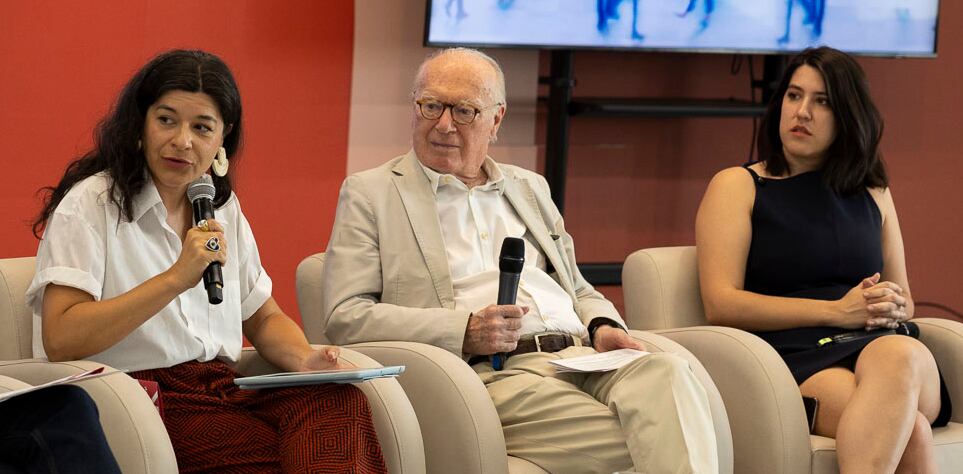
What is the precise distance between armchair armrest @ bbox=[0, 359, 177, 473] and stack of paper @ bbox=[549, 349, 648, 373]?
0.92 meters

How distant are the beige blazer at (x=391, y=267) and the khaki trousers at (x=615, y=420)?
203 mm

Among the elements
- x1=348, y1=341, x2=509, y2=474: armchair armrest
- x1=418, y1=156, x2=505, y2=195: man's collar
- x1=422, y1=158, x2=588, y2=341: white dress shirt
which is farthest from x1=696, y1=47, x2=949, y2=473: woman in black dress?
x1=348, y1=341, x2=509, y2=474: armchair armrest

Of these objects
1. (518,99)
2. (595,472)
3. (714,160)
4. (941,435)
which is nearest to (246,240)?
(595,472)

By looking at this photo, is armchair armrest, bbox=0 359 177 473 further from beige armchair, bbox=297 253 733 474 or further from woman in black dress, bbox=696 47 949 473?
woman in black dress, bbox=696 47 949 473

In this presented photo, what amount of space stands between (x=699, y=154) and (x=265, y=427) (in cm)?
294

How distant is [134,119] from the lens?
257cm

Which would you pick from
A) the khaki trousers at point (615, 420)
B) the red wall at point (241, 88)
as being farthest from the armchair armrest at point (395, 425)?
the red wall at point (241, 88)

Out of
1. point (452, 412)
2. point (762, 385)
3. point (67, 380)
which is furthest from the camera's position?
point (762, 385)

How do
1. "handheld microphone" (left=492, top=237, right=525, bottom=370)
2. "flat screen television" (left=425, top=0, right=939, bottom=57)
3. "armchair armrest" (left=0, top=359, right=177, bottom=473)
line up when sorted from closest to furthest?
"armchair armrest" (left=0, top=359, right=177, bottom=473)
"handheld microphone" (left=492, top=237, right=525, bottom=370)
"flat screen television" (left=425, top=0, right=939, bottom=57)

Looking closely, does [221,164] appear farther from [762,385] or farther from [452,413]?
[762,385]

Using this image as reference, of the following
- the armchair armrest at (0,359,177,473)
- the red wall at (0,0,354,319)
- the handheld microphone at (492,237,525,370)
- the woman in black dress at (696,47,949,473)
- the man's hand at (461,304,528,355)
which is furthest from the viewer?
the red wall at (0,0,354,319)

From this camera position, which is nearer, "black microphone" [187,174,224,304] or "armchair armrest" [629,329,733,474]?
"black microphone" [187,174,224,304]

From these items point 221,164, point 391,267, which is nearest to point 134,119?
point 221,164

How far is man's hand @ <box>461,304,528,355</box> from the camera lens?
2828 millimetres
